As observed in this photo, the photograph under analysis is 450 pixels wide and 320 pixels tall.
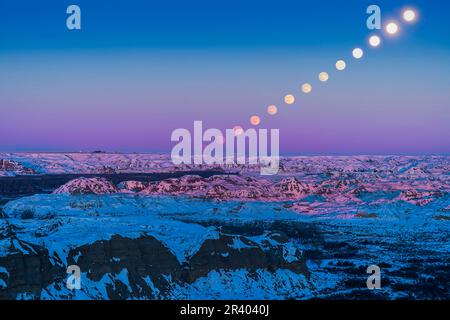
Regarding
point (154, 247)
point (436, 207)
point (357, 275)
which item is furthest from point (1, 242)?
point (436, 207)
